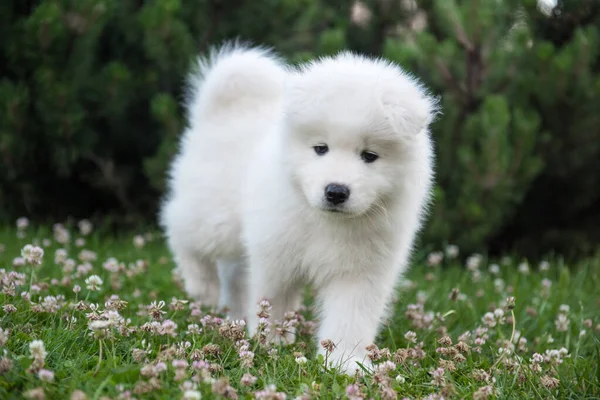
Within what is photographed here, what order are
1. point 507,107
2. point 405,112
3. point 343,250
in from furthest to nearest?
point 507,107
point 343,250
point 405,112

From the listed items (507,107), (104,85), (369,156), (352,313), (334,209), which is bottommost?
(352,313)

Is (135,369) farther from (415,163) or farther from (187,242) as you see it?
(187,242)

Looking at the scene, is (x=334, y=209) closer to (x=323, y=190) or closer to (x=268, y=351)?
(x=323, y=190)

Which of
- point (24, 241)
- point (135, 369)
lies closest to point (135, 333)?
point (135, 369)

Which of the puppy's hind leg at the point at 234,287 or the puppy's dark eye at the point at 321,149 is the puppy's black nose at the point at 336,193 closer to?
the puppy's dark eye at the point at 321,149

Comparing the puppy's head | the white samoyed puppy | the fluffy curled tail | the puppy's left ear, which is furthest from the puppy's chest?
the fluffy curled tail

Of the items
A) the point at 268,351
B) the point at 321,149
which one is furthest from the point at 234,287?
the point at 321,149

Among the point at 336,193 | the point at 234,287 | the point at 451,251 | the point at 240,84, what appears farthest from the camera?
the point at 451,251

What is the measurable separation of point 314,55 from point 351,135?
3.17m

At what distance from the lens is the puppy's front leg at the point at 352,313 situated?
3189mm

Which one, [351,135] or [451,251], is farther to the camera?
[451,251]

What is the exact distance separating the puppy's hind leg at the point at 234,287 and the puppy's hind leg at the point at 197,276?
0.08 metres

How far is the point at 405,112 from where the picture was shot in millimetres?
2961

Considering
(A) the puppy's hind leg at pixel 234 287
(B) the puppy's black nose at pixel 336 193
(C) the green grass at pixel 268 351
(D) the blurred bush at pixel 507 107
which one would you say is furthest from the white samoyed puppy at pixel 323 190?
(D) the blurred bush at pixel 507 107
